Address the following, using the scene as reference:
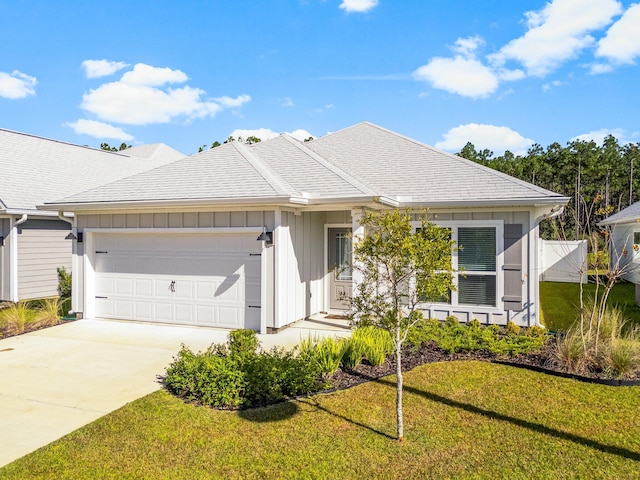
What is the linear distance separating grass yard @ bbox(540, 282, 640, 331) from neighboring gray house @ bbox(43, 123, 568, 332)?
7.25 feet

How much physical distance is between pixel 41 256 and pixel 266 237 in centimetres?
913

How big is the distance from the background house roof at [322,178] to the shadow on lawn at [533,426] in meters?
4.32

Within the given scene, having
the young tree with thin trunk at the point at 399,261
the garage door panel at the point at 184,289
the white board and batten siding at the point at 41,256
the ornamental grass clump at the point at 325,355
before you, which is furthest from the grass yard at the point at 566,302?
the white board and batten siding at the point at 41,256

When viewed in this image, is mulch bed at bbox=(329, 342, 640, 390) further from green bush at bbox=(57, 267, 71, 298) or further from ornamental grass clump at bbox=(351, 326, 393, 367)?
green bush at bbox=(57, 267, 71, 298)

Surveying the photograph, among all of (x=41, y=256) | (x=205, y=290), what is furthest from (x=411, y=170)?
(x=41, y=256)

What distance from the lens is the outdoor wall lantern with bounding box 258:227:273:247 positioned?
8.95 meters

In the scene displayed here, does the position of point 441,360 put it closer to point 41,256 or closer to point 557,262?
point 41,256

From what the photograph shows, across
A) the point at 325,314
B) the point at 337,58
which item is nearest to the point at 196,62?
the point at 337,58

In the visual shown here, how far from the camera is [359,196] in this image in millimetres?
8773

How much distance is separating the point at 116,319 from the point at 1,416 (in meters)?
5.65

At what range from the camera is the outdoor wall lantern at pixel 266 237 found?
8.95 meters

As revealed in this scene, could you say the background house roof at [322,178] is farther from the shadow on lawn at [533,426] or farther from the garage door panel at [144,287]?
the shadow on lawn at [533,426]

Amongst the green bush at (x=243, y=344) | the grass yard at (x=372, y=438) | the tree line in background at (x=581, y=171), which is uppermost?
the tree line in background at (x=581, y=171)

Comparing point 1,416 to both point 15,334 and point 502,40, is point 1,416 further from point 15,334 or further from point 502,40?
point 502,40
